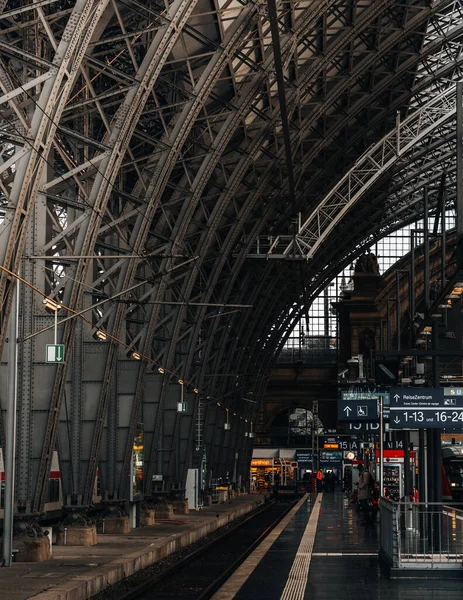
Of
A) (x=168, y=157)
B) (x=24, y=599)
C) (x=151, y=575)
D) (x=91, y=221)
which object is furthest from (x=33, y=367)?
(x=24, y=599)

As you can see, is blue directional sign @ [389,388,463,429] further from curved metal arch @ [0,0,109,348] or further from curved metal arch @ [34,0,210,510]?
curved metal arch @ [0,0,109,348]

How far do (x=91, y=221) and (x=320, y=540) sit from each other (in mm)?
14007

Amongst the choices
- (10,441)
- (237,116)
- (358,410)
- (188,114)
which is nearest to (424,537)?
(10,441)

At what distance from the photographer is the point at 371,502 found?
49.2 metres

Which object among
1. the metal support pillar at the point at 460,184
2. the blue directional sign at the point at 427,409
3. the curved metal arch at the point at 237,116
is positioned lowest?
the blue directional sign at the point at 427,409

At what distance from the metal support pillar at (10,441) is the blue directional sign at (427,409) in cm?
1274

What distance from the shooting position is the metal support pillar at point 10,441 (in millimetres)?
25844

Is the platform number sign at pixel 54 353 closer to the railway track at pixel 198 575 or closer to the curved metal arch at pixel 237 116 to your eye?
the railway track at pixel 198 575

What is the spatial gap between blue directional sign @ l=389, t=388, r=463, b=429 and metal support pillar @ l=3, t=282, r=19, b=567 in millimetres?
12743

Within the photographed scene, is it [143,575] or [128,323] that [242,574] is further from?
[128,323]

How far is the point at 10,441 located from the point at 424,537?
8.77 metres

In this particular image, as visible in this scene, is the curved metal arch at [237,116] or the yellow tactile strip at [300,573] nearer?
the yellow tactile strip at [300,573]

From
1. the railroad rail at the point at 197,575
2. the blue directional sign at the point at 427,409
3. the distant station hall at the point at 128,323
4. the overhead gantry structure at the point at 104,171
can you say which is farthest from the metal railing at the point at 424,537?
the blue directional sign at the point at 427,409

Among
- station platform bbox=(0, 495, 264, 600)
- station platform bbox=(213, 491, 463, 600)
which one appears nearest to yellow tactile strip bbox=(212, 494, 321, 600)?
station platform bbox=(213, 491, 463, 600)
